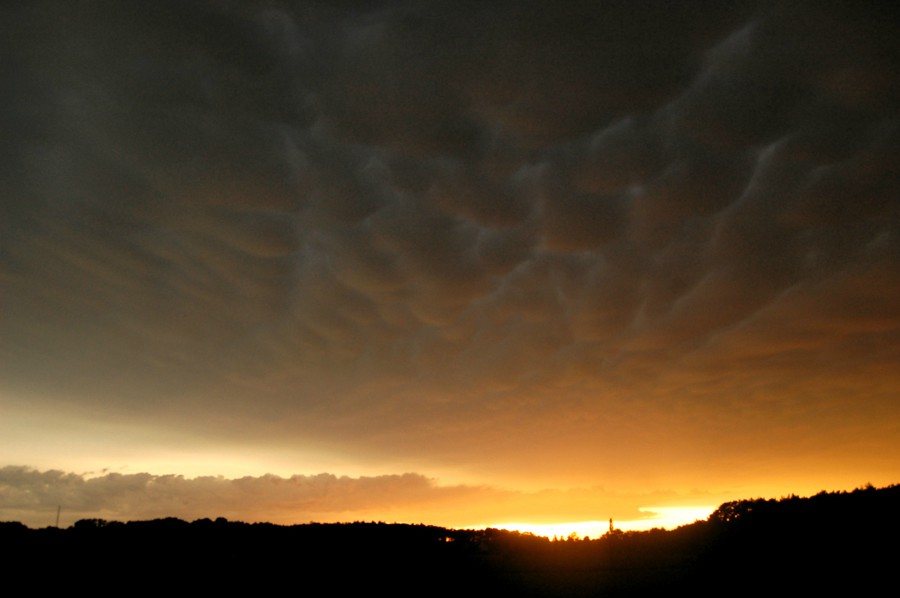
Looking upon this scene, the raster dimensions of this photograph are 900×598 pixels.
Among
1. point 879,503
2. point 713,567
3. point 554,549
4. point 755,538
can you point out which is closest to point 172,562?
point 554,549

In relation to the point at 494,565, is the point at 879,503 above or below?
above

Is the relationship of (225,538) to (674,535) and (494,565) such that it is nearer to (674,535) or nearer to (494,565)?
(494,565)

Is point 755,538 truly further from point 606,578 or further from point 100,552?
point 100,552

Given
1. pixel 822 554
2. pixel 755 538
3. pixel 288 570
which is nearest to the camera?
pixel 822 554

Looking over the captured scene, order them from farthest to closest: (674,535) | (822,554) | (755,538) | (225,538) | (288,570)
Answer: (674,535)
(225,538)
(288,570)
(755,538)
(822,554)

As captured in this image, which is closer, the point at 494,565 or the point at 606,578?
the point at 606,578

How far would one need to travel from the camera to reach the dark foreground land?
20516 mm

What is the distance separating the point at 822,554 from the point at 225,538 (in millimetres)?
25074

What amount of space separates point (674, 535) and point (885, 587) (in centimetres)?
1165

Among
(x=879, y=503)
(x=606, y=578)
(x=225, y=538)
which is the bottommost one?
(x=606, y=578)

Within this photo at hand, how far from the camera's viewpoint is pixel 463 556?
27250mm

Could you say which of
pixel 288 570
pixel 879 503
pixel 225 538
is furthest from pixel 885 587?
pixel 225 538

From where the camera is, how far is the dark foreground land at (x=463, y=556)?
2052 centimetres

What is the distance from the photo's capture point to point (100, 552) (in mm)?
24594
